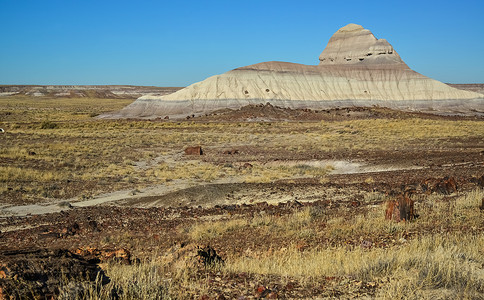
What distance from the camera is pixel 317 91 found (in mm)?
84500

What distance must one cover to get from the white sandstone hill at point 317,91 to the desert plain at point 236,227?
161 ft

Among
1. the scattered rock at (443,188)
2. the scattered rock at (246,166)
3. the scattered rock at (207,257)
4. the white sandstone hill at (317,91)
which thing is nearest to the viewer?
the scattered rock at (207,257)

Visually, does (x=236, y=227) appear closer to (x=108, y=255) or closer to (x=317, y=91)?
(x=108, y=255)

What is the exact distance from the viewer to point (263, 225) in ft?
31.5

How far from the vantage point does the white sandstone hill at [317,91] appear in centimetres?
7631

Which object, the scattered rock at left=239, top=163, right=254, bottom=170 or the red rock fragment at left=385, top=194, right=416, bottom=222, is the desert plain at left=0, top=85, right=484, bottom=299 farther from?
the scattered rock at left=239, top=163, right=254, bottom=170

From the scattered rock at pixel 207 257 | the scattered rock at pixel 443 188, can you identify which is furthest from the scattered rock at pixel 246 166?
the scattered rock at pixel 207 257

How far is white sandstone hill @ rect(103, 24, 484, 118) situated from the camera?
7631 cm

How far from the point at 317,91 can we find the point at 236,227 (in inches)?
3053

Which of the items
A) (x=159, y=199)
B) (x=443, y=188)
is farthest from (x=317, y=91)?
(x=443, y=188)

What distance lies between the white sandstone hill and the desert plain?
48960 millimetres

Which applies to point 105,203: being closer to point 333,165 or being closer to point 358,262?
point 358,262

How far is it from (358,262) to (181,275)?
2.37 metres

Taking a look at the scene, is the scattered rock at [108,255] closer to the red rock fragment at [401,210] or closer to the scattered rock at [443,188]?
the red rock fragment at [401,210]
